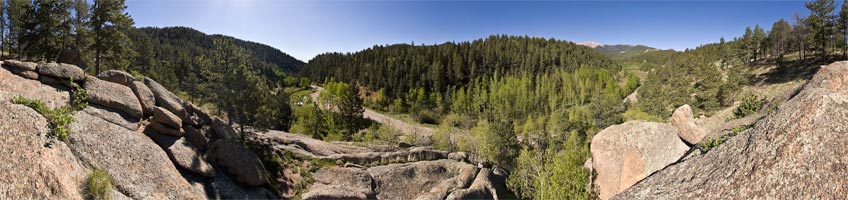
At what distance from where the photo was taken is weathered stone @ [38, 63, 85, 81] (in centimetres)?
2348

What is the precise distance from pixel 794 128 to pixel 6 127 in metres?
29.1

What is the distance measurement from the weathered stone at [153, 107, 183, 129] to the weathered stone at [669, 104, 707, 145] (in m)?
38.8

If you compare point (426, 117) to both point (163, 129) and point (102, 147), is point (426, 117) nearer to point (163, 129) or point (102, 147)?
point (163, 129)

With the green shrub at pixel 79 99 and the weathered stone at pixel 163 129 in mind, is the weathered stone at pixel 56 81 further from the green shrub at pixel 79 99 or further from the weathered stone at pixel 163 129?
the weathered stone at pixel 163 129

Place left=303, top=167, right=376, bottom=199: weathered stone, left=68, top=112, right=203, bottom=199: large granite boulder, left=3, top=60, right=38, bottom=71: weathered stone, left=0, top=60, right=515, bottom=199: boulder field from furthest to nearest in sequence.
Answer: left=303, top=167, right=376, bottom=199: weathered stone, left=3, top=60, right=38, bottom=71: weathered stone, left=68, top=112, right=203, bottom=199: large granite boulder, left=0, top=60, right=515, bottom=199: boulder field

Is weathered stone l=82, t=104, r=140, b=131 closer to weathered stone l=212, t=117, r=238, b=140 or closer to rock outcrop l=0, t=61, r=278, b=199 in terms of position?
rock outcrop l=0, t=61, r=278, b=199

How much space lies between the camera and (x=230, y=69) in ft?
126

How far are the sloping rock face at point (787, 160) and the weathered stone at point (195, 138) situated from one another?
3272 centimetres

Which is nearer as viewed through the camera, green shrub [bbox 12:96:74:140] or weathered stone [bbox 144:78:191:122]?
green shrub [bbox 12:96:74:140]

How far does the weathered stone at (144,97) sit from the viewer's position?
1089 inches

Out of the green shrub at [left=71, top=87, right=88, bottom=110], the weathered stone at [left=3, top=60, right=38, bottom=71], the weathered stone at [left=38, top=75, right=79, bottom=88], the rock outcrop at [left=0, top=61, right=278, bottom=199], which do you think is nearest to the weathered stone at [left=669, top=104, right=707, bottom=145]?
the rock outcrop at [left=0, top=61, right=278, bottom=199]

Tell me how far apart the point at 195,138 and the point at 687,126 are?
39296mm

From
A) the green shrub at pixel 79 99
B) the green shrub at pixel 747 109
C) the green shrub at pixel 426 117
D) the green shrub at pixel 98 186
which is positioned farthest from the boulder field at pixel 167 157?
the green shrub at pixel 426 117

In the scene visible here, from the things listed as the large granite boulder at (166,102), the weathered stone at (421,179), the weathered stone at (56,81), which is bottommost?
the weathered stone at (421,179)
